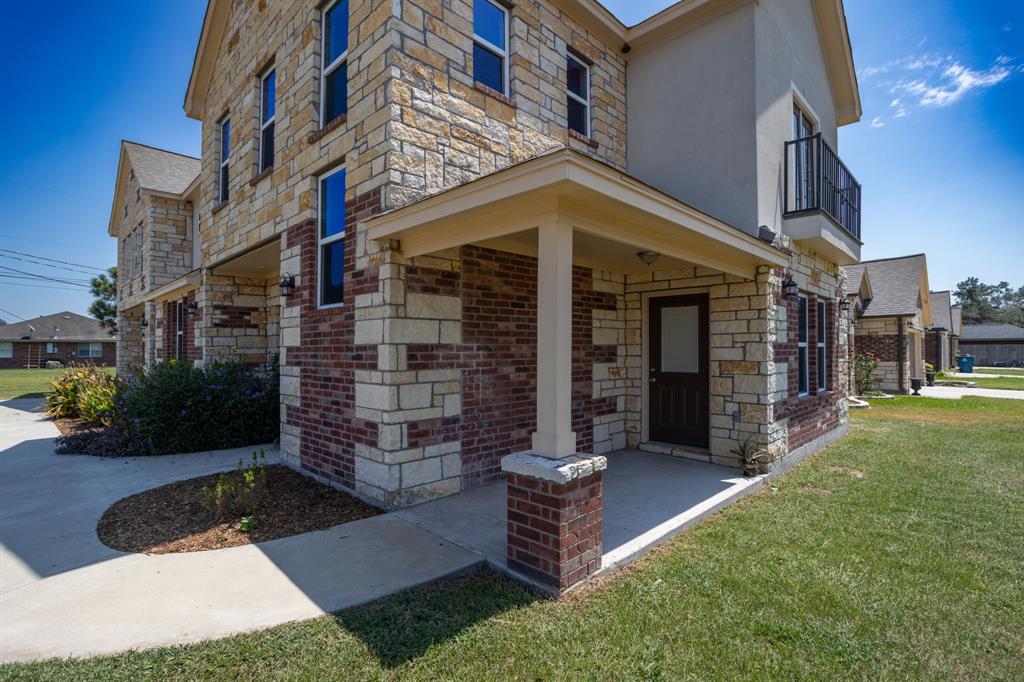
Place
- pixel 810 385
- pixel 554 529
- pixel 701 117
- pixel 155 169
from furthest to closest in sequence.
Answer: pixel 155 169 → pixel 810 385 → pixel 701 117 → pixel 554 529

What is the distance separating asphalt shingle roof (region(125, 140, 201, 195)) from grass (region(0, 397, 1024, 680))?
574 inches

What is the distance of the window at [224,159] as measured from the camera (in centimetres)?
936

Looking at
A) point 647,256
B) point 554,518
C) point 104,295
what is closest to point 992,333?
point 647,256

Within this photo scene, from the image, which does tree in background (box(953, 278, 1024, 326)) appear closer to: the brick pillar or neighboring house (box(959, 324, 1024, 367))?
neighboring house (box(959, 324, 1024, 367))

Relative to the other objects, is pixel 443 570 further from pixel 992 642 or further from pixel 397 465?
pixel 992 642

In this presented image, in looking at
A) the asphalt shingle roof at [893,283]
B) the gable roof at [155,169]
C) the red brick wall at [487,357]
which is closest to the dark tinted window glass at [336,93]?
the red brick wall at [487,357]

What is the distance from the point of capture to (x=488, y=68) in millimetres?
6027

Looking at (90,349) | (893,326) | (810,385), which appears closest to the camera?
(810,385)

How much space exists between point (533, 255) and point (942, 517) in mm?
4980

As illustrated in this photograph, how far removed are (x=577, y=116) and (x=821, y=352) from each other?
5788mm

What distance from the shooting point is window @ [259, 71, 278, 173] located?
7609 mm

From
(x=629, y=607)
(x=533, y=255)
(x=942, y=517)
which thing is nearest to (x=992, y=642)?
(x=629, y=607)

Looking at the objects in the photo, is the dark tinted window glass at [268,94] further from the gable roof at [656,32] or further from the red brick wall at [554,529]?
the red brick wall at [554,529]

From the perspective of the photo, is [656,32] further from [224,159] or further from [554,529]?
[224,159]
